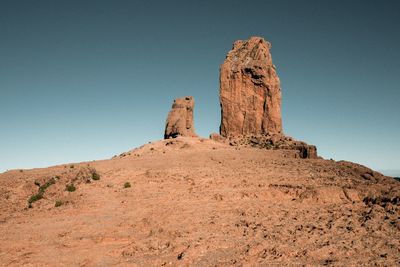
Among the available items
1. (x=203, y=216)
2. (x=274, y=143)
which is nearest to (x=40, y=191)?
(x=203, y=216)

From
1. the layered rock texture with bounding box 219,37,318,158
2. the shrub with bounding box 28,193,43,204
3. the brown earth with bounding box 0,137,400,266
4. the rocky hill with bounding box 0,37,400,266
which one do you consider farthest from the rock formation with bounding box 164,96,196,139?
the shrub with bounding box 28,193,43,204

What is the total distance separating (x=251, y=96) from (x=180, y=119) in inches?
526

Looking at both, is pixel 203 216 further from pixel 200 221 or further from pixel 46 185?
pixel 46 185

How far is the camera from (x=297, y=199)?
1553 cm

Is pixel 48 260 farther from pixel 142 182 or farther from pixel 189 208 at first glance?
pixel 142 182

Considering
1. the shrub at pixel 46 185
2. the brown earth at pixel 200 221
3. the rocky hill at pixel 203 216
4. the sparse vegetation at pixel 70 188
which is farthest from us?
the shrub at pixel 46 185

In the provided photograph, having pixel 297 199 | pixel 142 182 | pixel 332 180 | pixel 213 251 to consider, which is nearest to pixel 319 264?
pixel 213 251

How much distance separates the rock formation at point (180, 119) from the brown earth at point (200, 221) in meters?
34.8

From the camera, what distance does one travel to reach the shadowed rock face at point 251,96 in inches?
2238

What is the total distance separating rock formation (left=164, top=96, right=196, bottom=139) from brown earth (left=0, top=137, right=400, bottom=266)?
3477cm

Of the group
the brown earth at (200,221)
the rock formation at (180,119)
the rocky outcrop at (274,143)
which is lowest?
the brown earth at (200,221)

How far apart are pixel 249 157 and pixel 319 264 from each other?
84.3 ft

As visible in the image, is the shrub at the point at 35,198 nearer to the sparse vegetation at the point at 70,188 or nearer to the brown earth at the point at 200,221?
the brown earth at the point at 200,221

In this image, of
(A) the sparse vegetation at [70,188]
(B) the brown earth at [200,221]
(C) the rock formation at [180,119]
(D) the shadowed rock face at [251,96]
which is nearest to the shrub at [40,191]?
(B) the brown earth at [200,221]
